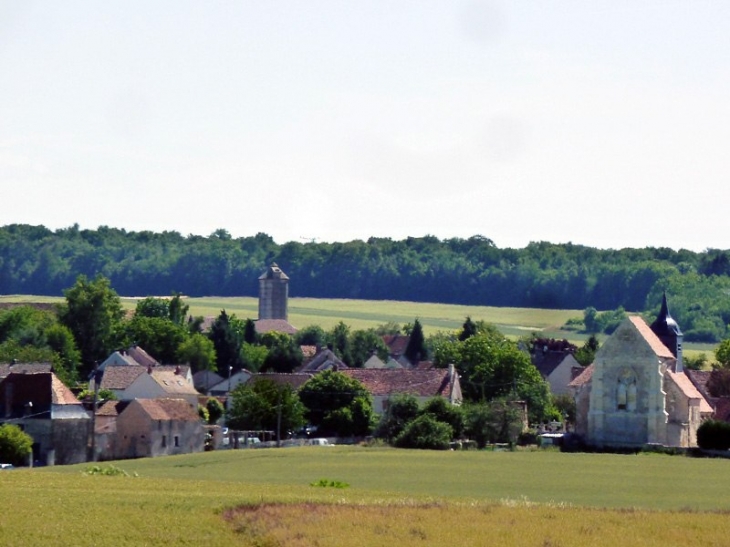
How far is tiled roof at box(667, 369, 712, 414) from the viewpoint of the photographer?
108 meters

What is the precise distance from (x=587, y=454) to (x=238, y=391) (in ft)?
87.7

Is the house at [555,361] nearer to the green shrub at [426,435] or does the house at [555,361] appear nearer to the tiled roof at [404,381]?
the tiled roof at [404,381]

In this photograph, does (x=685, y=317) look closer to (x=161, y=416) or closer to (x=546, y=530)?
(x=161, y=416)

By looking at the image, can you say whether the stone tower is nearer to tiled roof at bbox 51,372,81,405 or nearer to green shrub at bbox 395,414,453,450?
green shrub at bbox 395,414,453,450

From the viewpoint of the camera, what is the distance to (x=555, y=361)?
161500mm

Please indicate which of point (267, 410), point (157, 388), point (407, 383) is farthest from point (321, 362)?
point (267, 410)

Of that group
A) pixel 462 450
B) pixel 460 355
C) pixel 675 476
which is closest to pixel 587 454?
pixel 462 450

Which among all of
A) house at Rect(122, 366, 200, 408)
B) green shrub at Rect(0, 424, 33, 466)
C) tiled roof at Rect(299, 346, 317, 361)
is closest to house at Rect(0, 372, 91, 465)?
green shrub at Rect(0, 424, 33, 466)

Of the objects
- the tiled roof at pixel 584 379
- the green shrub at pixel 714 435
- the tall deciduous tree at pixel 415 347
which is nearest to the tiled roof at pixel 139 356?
the tall deciduous tree at pixel 415 347

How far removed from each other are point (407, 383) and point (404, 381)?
23.7 inches

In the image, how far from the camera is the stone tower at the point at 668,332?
374ft

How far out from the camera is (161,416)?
330ft

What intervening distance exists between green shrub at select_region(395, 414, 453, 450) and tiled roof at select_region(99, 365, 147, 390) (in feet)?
96.5

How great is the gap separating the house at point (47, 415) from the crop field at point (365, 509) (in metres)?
20.4
